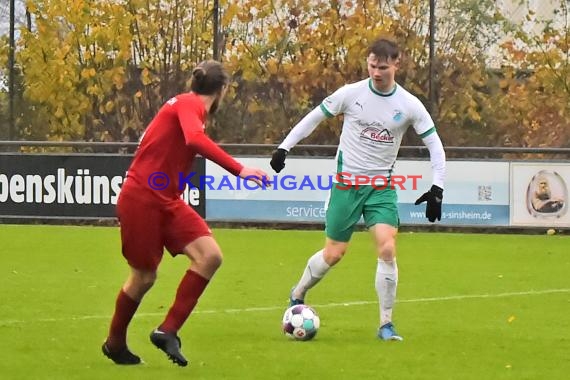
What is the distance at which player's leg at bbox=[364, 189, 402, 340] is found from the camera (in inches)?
361

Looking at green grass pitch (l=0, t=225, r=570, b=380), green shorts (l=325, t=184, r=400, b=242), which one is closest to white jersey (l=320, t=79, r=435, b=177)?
green shorts (l=325, t=184, r=400, b=242)

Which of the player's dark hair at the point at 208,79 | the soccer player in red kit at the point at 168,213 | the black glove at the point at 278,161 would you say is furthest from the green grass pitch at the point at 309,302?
the player's dark hair at the point at 208,79

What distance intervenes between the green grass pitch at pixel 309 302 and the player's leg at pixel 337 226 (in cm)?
47

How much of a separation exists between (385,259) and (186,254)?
1.86m

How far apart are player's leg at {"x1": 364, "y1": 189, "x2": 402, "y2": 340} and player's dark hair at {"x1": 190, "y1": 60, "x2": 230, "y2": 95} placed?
77.7 inches

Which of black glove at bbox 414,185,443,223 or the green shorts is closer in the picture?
black glove at bbox 414,185,443,223

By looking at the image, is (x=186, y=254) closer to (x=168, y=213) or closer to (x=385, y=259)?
(x=168, y=213)

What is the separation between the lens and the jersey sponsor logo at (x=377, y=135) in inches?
370

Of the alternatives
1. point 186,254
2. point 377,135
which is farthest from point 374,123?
point 186,254

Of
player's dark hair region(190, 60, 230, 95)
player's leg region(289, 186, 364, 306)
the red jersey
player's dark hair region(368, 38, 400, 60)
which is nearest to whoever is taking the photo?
the red jersey

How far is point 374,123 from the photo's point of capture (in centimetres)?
938

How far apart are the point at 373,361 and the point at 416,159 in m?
11.6

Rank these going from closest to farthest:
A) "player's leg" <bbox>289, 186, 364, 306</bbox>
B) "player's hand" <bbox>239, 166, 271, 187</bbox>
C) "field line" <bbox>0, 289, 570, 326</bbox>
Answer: "player's hand" <bbox>239, 166, 271, 187</bbox> → "player's leg" <bbox>289, 186, 364, 306</bbox> → "field line" <bbox>0, 289, 570, 326</bbox>

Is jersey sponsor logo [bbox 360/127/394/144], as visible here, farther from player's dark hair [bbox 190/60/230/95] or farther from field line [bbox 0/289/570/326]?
field line [bbox 0/289/570/326]
